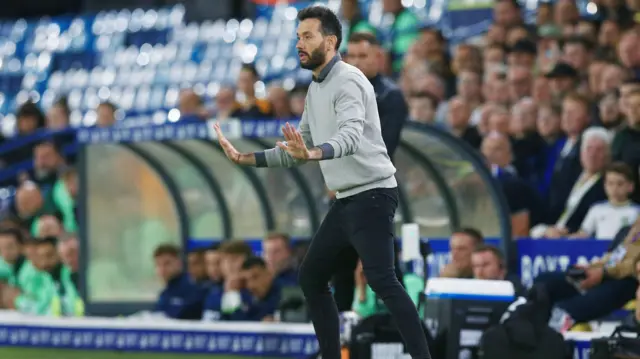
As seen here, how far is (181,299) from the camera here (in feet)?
39.3

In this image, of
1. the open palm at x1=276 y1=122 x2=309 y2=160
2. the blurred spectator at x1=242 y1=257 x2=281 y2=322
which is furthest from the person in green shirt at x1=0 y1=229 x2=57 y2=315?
the open palm at x1=276 y1=122 x2=309 y2=160

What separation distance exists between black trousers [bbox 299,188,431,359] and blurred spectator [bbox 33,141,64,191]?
8609mm

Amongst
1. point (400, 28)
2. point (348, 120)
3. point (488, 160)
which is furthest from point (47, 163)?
point (348, 120)

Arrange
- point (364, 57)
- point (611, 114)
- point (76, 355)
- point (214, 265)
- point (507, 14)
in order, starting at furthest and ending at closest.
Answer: point (507, 14) < point (214, 265) < point (611, 114) < point (76, 355) < point (364, 57)

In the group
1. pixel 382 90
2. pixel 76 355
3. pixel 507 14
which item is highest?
pixel 507 14

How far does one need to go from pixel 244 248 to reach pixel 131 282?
218cm

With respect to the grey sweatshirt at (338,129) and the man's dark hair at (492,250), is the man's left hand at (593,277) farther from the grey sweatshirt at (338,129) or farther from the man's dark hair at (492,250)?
the grey sweatshirt at (338,129)

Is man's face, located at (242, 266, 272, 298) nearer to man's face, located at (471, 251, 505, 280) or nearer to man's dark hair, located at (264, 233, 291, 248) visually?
man's dark hair, located at (264, 233, 291, 248)

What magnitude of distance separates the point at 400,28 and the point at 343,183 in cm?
948

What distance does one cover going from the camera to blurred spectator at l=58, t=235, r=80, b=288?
522 inches

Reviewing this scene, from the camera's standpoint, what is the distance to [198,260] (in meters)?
12.2

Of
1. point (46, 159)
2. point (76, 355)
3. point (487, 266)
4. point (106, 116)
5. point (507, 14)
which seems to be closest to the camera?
point (487, 266)

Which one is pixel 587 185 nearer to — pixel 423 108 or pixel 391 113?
pixel 423 108

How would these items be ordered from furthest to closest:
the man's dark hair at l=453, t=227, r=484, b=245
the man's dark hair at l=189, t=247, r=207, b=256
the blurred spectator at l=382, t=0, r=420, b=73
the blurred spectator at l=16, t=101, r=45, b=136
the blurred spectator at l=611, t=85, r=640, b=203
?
the blurred spectator at l=16, t=101, r=45, b=136 < the blurred spectator at l=382, t=0, r=420, b=73 < the man's dark hair at l=189, t=247, r=207, b=256 < the blurred spectator at l=611, t=85, r=640, b=203 < the man's dark hair at l=453, t=227, r=484, b=245
